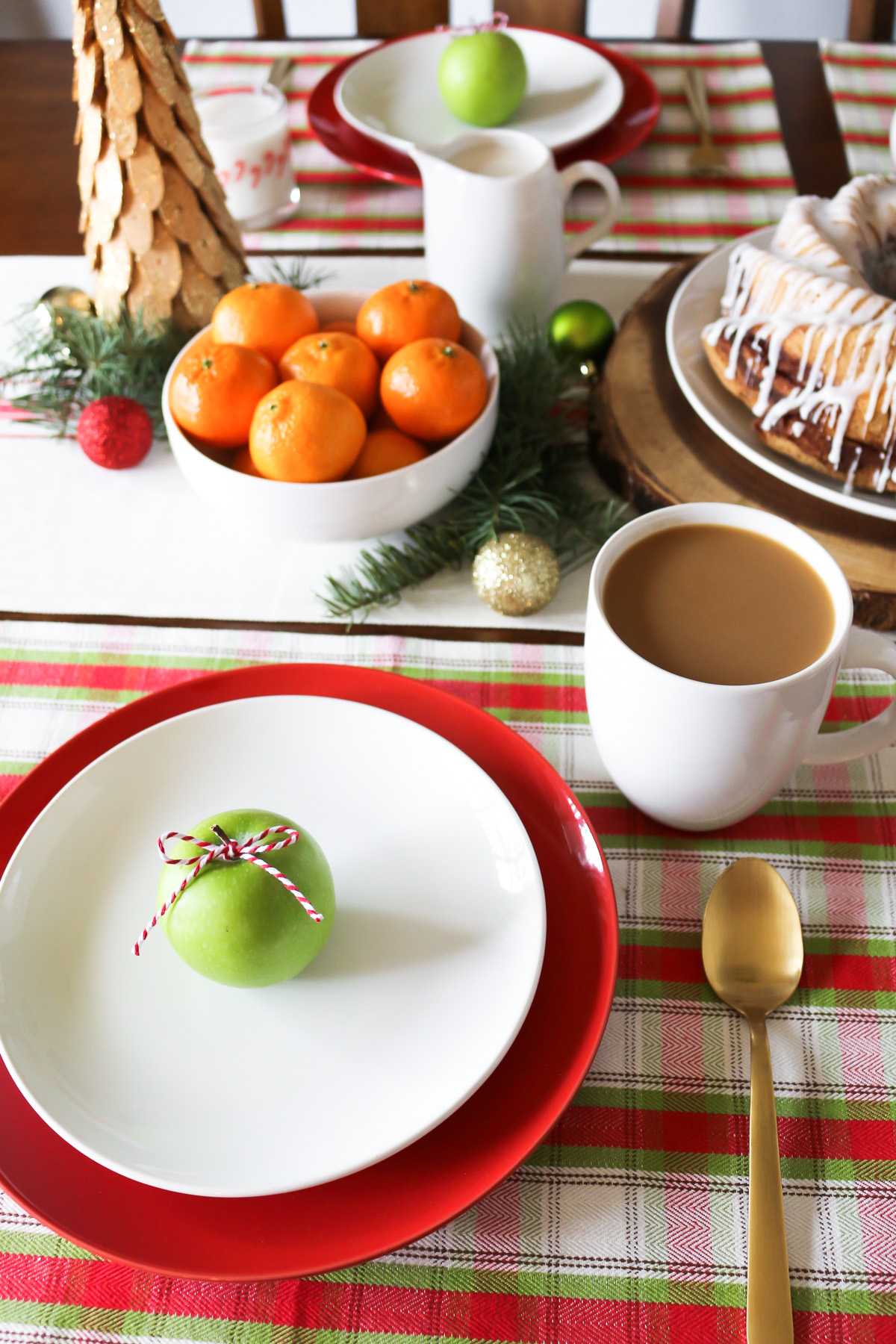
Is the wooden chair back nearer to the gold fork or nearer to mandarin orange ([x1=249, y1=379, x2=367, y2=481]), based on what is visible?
the gold fork

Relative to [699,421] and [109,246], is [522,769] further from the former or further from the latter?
[109,246]

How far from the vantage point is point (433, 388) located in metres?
0.73

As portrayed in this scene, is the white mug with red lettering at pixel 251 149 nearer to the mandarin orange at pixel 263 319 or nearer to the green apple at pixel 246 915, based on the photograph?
the mandarin orange at pixel 263 319

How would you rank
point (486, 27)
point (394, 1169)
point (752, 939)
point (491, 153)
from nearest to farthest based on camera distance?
point (394, 1169), point (752, 939), point (491, 153), point (486, 27)

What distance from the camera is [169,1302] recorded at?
451 millimetres

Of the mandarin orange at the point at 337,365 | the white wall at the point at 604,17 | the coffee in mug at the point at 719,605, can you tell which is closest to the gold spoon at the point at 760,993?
the coffee in mug at the point at 719,605

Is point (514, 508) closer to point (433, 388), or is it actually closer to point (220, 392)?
point (433, 388)

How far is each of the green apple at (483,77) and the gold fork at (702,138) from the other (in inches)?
8.9

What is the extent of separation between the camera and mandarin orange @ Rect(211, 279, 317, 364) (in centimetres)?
78

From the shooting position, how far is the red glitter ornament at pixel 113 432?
0.86 m

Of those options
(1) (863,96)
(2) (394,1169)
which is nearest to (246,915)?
(2) (394,1169)

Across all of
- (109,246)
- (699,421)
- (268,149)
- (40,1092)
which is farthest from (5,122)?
(40,1092)

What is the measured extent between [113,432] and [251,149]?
A: 1.39 ft

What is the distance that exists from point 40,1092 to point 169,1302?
0.37ft
